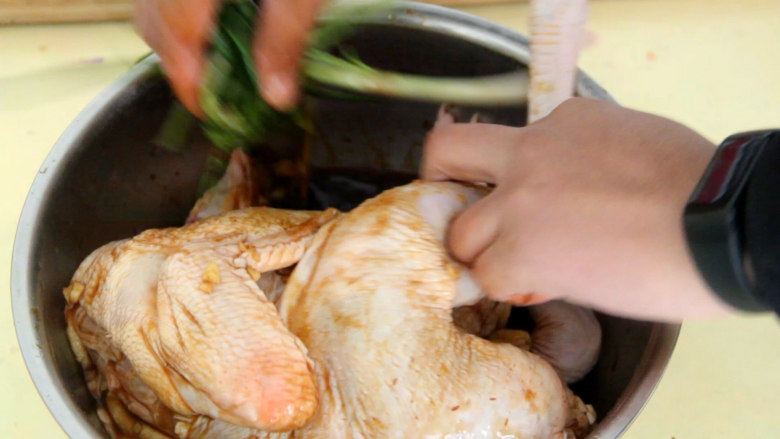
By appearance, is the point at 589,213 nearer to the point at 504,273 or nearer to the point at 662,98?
the point at 504,273

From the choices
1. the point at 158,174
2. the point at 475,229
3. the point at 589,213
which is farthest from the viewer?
the point at 158,174

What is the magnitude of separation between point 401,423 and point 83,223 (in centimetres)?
65

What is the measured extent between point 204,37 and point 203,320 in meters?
0.40

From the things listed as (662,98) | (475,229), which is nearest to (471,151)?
(475,229)

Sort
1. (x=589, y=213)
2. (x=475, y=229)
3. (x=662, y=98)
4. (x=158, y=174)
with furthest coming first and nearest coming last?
1. (x=662, y=98)
2. (x=158, y=174)
3. (x=475, y=229)
4. (x=589, y=213)

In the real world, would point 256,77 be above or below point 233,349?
above

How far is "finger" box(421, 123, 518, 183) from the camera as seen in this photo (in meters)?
0.88

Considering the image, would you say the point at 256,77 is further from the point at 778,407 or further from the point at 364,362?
the point at 778,407

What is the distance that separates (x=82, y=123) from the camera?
0.96 metres

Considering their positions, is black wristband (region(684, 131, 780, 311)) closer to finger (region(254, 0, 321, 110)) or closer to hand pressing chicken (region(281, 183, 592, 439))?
hand pressing chicken (region(281, 183, 592, 439))

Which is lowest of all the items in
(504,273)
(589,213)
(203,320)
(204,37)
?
(203,320)

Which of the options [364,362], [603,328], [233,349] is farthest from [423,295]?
[603,328]

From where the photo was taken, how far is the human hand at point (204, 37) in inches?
31.5

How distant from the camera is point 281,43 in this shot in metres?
0.85
